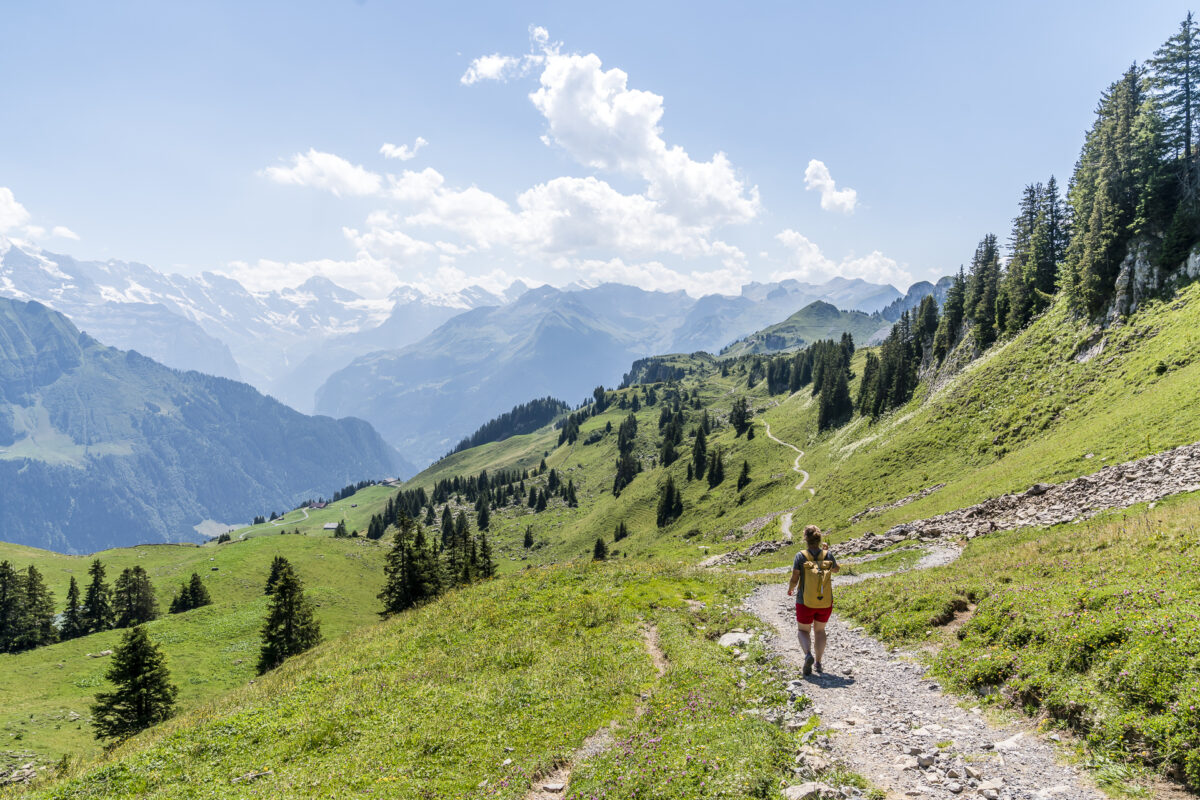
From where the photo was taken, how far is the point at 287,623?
5081cm

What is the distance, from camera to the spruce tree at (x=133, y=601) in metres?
83.4

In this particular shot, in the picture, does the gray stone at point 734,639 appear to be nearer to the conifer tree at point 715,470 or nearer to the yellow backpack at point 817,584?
the yellow backpack at point 817,584

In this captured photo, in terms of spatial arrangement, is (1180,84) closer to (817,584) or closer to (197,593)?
(817,584)

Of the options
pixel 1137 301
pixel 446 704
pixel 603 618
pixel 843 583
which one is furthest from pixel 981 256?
pixel 446 704

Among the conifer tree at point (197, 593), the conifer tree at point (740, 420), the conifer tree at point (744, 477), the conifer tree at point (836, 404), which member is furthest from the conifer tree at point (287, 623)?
the conifer tree at point (740, 420)

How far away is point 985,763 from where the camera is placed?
9.27 meters

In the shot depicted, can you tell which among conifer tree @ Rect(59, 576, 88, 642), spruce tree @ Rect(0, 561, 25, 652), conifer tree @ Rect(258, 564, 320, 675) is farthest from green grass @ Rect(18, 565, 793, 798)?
conifer tree @ Rect(59, 576, 88, 642)

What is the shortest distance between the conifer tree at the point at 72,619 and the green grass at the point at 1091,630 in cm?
11040

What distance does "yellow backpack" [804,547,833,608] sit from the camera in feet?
48.5

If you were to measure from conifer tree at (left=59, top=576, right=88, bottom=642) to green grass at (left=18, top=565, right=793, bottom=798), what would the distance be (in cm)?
8800

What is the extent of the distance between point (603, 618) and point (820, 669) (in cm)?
1089

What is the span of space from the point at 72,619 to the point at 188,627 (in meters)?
26.0

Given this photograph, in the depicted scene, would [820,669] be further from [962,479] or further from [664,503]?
[664,503]

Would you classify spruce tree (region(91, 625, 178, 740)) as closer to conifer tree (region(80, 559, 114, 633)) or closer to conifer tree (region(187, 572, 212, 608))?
conifer tree (region(80, 559, 114, 633))
